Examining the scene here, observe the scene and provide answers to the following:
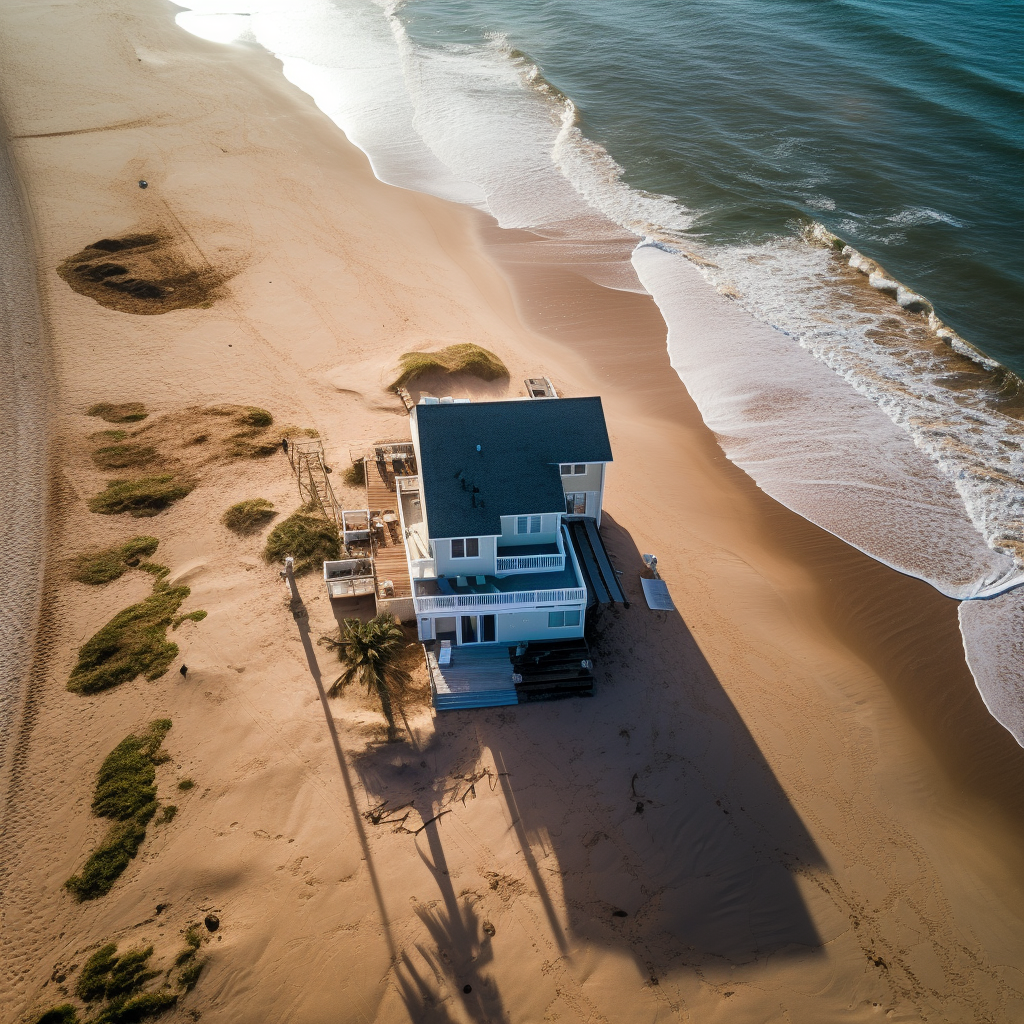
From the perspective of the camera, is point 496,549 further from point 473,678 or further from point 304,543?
point 304,543

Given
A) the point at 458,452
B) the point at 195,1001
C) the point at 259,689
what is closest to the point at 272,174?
the point at 458,452

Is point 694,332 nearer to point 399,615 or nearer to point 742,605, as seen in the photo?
point 742,605

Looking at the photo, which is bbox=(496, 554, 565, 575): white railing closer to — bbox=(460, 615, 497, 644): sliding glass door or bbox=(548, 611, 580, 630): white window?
bbox=(548, 611, 580, 630): white window

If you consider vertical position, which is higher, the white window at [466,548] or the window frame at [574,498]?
the white window at [466,548]

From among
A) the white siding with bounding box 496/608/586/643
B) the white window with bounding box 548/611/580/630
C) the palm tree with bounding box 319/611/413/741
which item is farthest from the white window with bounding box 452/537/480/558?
the white window with bounding box 548/611/580/630

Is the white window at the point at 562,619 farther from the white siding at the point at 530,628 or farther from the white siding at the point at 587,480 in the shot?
the white siding at the point at 587,480

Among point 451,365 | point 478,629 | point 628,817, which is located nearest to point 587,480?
point 478,629

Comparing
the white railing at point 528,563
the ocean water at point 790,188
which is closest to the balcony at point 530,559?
the white railing at point 528,563
